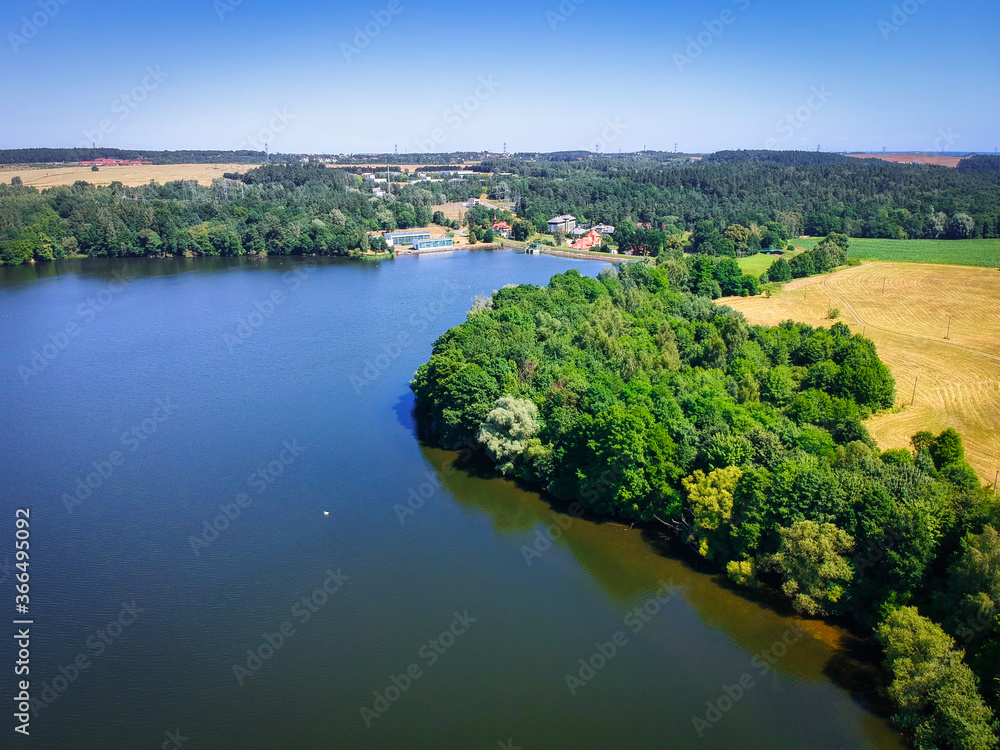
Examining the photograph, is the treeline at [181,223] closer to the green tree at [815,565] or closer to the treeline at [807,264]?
the treeline at [807,264]

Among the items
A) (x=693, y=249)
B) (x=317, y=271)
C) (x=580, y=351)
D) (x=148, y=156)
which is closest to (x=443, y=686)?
(x=580, y=351)

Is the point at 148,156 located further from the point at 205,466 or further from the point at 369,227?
the point at 205,466

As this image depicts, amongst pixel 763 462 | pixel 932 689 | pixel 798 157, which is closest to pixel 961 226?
pixel 763 462

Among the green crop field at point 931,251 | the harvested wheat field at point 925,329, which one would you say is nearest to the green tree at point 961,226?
the green crop field at point 931,251

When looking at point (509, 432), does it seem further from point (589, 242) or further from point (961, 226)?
point (961, 226)

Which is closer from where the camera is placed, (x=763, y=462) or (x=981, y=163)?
(x=763, y=462)

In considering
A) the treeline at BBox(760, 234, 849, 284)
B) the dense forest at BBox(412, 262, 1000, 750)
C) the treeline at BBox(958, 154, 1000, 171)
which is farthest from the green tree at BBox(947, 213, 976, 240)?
the treeline at BBox(958, 154, 1000, 171)
